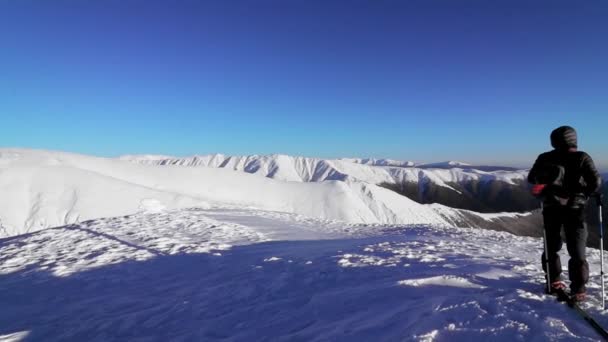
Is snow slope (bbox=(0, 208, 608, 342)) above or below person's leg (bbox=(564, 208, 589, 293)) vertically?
below

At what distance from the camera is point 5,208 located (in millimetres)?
24781

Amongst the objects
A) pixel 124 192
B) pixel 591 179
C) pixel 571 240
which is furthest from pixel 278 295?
pixel 124 192

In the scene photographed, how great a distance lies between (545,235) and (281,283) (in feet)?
14.3

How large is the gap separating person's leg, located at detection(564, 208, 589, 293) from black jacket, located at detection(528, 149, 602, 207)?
18cm

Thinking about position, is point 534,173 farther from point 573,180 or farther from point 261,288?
point 261,288

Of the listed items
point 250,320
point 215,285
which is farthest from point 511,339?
point 215,285

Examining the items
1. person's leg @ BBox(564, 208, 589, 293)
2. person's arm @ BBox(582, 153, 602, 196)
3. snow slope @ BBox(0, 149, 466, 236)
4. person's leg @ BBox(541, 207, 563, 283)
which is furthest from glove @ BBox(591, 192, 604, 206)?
snow slope @ BBox(0, 149, 466, 236)

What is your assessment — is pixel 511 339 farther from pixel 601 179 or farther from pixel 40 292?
pixel 40 292

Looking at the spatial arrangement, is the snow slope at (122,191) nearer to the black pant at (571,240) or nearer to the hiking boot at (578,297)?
the black pant at (571,240)

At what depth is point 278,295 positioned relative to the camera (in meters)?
5.25

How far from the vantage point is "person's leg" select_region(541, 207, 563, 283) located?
4.19 metres

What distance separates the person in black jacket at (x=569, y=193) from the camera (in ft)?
12.9

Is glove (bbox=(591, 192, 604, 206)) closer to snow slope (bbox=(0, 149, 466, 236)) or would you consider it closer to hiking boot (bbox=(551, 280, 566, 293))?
hiking boot (bbox=(551, 280, 566, 293))

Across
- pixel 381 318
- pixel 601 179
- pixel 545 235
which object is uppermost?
pixel 601 179
